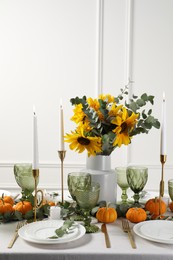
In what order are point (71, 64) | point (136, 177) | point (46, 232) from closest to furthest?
point (46, 232) < point (136, 177) < point (71, 64)

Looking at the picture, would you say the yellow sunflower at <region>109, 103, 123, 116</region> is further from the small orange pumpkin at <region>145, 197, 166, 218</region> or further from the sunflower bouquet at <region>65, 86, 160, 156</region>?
the small orange pumpkin at <region>145, 197, 166, 218</region>

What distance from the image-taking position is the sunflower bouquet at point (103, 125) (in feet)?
5.39

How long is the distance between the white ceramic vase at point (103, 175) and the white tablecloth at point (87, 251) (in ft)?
1.17

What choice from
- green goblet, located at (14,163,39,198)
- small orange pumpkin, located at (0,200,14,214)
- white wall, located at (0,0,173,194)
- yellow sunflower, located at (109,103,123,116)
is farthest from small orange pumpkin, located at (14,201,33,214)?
white wall, located at (0,0,173,194)

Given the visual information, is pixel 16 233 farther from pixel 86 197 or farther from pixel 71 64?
pixel 71 64

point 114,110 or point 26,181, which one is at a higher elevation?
point 114,110

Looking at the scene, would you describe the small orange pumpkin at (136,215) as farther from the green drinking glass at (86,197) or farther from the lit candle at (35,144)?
the lit candle at (35,144)

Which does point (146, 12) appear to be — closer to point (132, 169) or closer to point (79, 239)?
point (132, 169)

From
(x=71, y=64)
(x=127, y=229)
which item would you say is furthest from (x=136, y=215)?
(x=71, y=64)

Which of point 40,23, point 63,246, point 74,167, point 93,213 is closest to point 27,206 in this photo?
point 93,213

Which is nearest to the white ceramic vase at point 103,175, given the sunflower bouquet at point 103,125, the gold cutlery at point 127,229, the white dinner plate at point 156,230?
the sunflower bouquet at point 103,125

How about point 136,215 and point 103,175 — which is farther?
point 103,175

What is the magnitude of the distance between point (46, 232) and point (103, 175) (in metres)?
0.40

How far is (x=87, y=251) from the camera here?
1.28m
